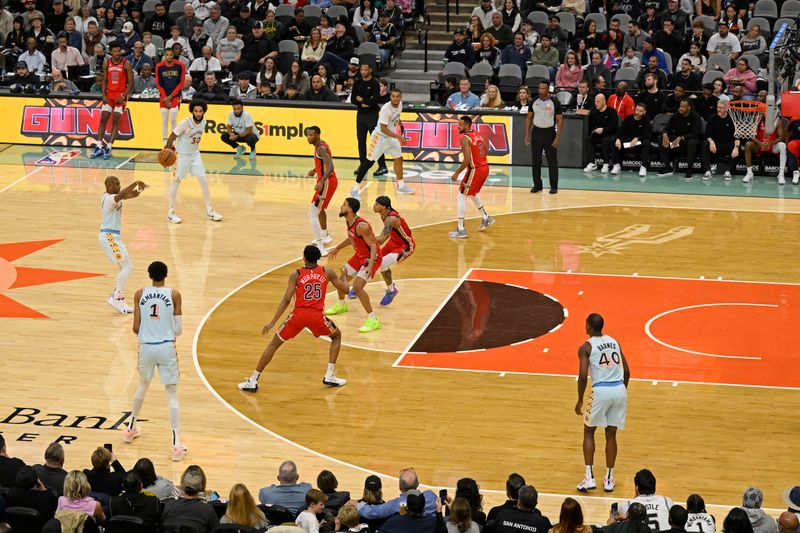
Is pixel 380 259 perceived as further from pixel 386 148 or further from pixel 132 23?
pixel 132 23

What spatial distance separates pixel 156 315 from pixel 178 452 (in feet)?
4.68

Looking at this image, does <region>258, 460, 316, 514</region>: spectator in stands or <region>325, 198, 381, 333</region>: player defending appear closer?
<region>258, 460, 316, 514</region>: spectator in stands

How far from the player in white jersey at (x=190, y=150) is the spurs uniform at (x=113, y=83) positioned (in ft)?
18.3

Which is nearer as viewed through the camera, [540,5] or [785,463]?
[785,463]

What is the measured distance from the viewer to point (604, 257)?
20281 mm

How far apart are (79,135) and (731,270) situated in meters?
14.5

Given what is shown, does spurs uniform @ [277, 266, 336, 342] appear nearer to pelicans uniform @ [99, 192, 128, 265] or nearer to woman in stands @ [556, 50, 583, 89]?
pelicans uniform @ [99, 192, 128, 265]

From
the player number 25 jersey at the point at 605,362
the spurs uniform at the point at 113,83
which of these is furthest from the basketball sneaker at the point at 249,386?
the spurs uniform at the point at 113,83

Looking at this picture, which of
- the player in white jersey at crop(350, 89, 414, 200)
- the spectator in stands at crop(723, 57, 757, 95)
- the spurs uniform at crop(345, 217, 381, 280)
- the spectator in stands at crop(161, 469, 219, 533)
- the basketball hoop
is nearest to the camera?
the spectator in stands at crop(161, 469, 219, 533)

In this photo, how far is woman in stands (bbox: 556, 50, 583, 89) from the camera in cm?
2709

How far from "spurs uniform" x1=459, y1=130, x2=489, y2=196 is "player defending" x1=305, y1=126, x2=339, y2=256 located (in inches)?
89.3

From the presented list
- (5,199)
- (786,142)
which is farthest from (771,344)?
(5,199)

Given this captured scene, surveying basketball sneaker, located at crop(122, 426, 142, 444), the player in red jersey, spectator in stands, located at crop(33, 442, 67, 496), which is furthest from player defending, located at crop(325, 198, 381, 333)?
spectator in stands, located at crop(33, 442, 67, 496)

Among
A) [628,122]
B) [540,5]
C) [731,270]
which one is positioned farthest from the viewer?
[540,5]
